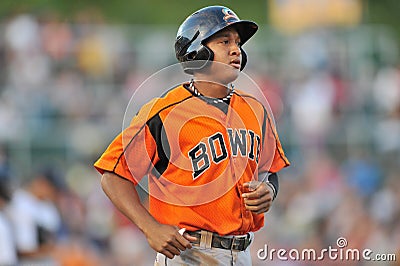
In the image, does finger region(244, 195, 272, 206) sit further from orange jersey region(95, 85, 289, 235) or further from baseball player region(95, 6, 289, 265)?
orange jersey region(95, 85, 289, 235)

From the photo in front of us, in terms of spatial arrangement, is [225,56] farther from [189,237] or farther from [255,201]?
[189,237]

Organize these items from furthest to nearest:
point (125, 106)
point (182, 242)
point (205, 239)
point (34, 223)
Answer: point (125, 106), point (34, 223), point (205, 239), point (182, 242)

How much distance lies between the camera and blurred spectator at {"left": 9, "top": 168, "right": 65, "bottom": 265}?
1041cm

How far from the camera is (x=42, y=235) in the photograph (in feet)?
35.0

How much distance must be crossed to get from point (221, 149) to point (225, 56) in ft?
1.72

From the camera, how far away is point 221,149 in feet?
18.4

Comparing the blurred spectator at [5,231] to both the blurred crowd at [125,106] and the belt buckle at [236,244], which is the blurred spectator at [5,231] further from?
the belt buckle at [236,244]

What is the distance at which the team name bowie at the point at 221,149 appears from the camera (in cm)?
557

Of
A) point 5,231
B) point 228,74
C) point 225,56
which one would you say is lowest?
point 5,231

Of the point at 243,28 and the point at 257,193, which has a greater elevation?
the point at 243,28

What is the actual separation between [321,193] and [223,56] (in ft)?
30.4

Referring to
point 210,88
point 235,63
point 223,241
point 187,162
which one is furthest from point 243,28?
point 223,241

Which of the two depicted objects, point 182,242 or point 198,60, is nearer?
point 182,242

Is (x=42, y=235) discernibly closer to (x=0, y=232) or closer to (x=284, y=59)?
(x=0, y=232)
